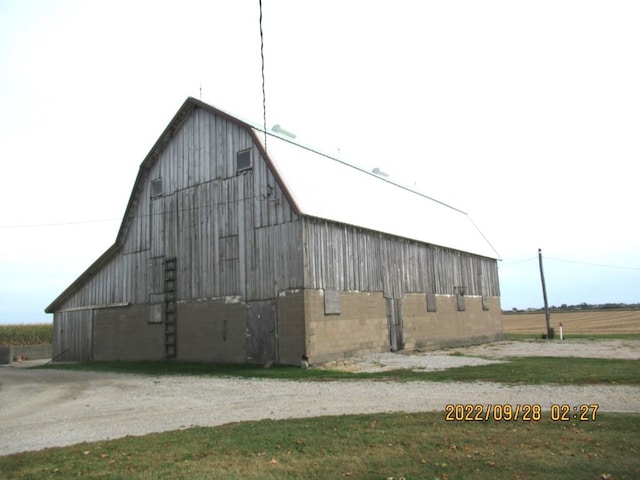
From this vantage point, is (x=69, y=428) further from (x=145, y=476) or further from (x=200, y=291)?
(x=200, y=291)

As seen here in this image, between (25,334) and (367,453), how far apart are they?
4992 cm

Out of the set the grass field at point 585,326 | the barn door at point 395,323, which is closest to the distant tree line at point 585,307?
the grass field at point 585,326

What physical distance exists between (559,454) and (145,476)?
5.50 m

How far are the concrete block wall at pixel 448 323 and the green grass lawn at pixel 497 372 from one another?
7.49m

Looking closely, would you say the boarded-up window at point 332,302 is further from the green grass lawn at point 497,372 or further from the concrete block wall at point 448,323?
the concrete block wall at point 448,323

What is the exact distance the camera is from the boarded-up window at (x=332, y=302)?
2125cm

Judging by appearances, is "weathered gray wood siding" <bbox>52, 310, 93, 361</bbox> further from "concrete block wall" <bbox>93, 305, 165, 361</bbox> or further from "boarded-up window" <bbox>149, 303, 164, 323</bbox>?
"boarded-up window" <bbox>149, 303, 164, 323</bbox>

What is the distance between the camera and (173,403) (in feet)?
43.2

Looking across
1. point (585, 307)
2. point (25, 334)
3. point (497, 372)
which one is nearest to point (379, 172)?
point (497, 372)

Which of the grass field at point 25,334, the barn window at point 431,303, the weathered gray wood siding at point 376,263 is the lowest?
the grass field at point 25,334

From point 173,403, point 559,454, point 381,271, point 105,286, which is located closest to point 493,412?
point 559,454

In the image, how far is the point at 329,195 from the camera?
24.2 meters

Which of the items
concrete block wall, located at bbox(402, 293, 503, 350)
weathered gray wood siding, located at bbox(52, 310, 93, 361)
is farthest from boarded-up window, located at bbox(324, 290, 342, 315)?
weathered gray wood siding, located at bbox(52, 310, 93, 361)

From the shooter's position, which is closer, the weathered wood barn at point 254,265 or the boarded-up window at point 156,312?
the weathered wood barn at point 254,265
